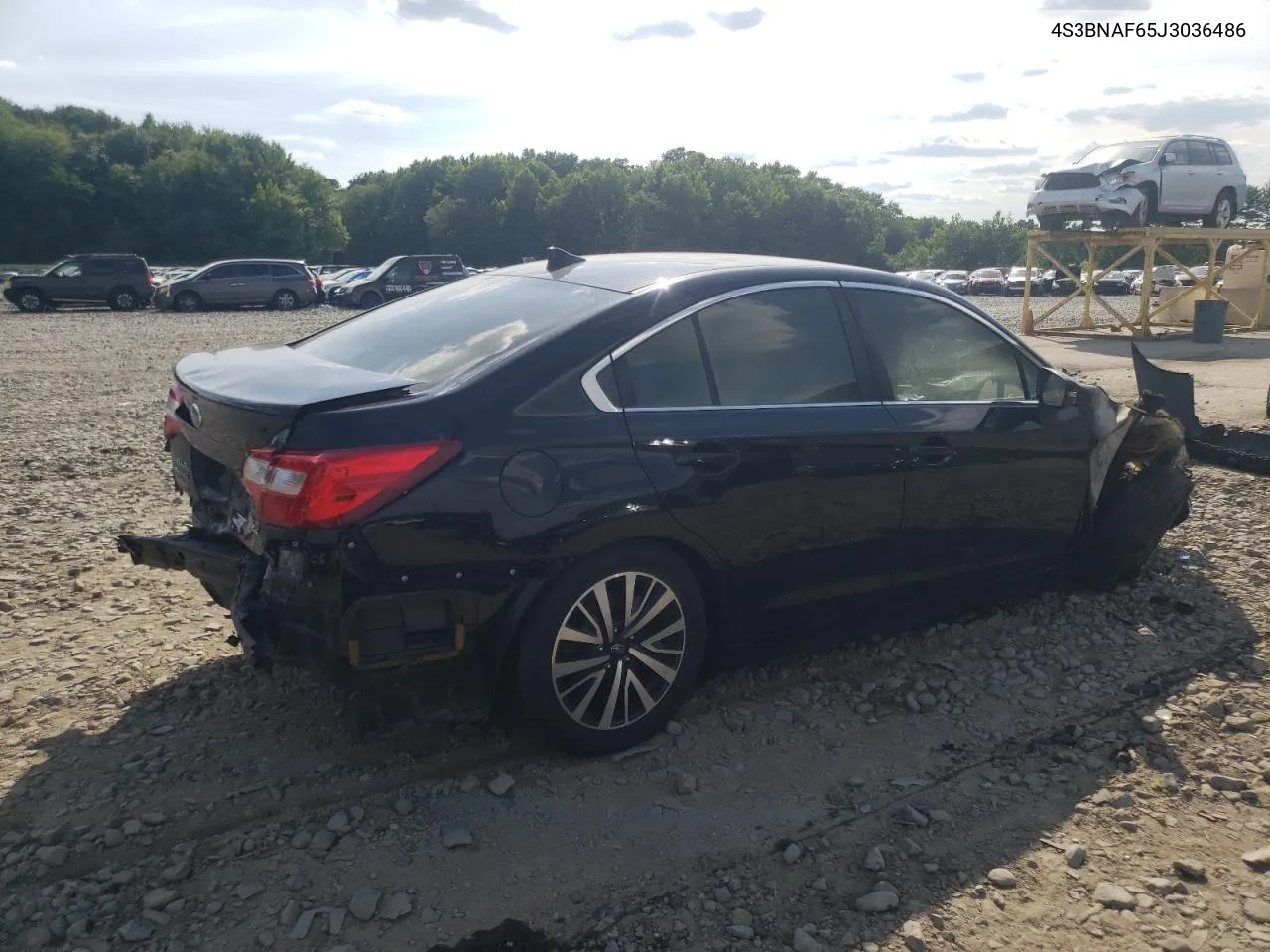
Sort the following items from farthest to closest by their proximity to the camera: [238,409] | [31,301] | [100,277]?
[100,277], [31,301], [238,409]

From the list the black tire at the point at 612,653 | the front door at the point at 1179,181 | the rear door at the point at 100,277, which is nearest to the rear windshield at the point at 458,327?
the black tire at the point at 612,653

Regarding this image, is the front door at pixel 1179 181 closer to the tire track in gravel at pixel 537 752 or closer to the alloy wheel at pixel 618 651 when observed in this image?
the tire track in gravel at pixel 537 752

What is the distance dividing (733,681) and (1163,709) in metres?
1.67

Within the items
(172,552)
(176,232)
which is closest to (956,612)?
(172,552)

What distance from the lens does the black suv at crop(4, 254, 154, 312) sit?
29359 mm

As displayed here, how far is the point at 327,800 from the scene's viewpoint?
11.3 feet

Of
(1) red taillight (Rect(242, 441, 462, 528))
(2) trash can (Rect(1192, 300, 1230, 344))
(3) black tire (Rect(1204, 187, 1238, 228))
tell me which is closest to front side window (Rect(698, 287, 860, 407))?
(1) red taillight (Rect(242, 441, 462, 528))

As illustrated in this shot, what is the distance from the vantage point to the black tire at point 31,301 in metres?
29.3

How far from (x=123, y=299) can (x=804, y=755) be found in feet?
104

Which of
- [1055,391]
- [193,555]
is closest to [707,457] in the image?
[193,555]

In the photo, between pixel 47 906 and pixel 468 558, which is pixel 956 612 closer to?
pixel 468 558

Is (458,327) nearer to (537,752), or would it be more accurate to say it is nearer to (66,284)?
(537,752)

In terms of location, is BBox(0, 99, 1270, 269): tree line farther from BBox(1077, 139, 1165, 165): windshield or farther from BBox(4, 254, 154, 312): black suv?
BBox(1077, 139, 1165, 165): windshield

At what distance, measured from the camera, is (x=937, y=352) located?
451cm
